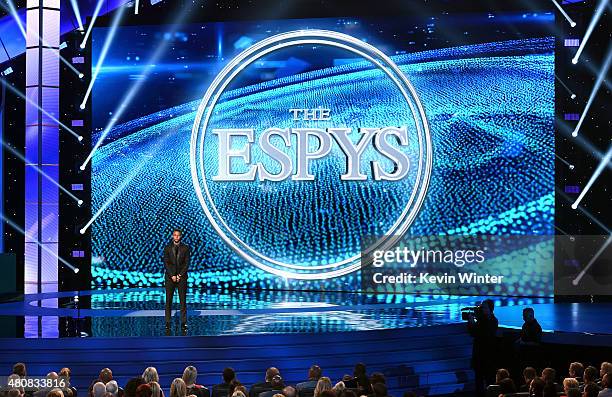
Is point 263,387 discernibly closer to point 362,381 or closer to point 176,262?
point 362,381

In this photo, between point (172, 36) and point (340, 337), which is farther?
point (172, 36)

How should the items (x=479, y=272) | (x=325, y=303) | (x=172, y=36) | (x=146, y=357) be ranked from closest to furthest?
(x=146, y=357)
(x=325, y=303)
(x=479, y=272)
(x=172, y=36)

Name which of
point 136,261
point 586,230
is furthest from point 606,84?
point 136,261

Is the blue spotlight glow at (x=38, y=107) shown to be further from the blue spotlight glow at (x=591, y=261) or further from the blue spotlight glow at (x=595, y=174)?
the blue spotlight glow at (x=591, y=261)

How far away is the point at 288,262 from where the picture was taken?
553 inches

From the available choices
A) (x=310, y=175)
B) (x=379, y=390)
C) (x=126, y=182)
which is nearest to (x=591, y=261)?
(x=310, y=175)

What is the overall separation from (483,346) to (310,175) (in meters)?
5.75

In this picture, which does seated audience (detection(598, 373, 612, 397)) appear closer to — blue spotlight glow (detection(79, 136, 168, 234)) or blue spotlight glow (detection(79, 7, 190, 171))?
blue spotlight glow (detection(79, 136, 168, 234))

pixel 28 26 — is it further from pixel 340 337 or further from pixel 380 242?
pixel 340 337

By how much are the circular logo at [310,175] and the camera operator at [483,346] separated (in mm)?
5098

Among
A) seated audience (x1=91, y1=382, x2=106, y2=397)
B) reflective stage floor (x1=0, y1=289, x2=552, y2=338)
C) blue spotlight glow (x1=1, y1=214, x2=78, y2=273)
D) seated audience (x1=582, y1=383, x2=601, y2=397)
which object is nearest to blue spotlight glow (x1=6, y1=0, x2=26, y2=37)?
blue spotlight glow (x1=1, y1=214, x2=78, y2=273)

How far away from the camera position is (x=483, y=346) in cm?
857

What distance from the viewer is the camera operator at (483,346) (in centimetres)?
852

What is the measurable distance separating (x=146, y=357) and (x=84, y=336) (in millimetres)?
616
